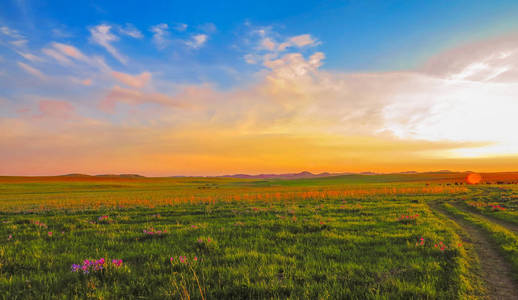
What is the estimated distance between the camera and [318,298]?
4.88 m

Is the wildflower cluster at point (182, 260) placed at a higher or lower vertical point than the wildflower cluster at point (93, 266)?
lower

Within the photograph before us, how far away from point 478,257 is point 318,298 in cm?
684

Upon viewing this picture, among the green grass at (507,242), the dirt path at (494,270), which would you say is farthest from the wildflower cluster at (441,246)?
the green grass at (507,242)

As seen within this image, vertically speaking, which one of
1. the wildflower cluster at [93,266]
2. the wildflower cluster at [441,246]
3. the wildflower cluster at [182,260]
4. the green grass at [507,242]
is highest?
the wildflower cluster at [93,266]

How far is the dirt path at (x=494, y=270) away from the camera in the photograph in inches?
222

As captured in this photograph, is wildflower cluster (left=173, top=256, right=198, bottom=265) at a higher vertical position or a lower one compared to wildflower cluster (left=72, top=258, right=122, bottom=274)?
lower

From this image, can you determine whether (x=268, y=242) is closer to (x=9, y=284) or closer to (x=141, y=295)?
(x=141, y=295)

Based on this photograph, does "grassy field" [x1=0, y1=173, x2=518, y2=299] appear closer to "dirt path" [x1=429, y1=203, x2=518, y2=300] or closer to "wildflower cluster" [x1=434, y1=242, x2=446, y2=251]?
"wildflower cluster" [x1=434, y1=242, x2=446, y2=251]

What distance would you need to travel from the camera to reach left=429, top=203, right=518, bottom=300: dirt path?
5.64 meters

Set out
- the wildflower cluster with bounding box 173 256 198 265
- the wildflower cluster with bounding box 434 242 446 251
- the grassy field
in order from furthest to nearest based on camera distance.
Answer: the wildflower cluster with bounding box 434 242 446 251 < the wildflower cluster with bounding box 173 256 198 265 < the grassy field

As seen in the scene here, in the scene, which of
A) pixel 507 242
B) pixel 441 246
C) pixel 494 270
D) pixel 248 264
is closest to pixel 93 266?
pixel 248 264

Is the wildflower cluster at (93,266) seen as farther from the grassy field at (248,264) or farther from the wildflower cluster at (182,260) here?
the wildflower cluster at (182,260)

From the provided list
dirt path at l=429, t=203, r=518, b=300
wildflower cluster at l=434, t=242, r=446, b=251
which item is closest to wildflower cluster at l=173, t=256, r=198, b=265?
dirt path at l=429, t=203, r=518, b=300

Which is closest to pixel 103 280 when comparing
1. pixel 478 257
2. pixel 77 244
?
pixel 77 244
